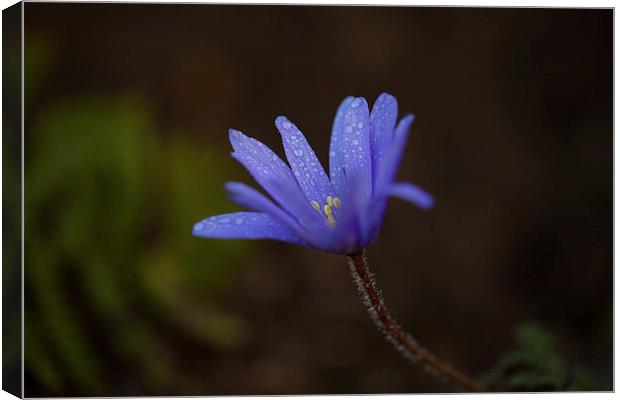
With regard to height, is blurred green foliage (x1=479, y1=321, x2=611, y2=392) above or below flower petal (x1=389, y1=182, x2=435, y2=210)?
below

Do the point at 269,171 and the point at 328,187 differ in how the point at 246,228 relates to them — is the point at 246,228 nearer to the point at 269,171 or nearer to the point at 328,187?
the point at 269,171

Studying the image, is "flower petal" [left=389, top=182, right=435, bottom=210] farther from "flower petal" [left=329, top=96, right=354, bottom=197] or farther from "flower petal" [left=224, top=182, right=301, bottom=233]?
"flower petal" [left=329, top=96, right=354, bottom=197]

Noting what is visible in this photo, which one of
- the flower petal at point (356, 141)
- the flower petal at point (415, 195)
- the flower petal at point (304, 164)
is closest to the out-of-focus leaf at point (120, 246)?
the flower petal at point (304, 164)

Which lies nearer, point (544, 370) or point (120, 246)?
point (544, 370)

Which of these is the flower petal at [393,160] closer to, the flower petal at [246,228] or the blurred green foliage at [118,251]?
the flower petal at [246,228]

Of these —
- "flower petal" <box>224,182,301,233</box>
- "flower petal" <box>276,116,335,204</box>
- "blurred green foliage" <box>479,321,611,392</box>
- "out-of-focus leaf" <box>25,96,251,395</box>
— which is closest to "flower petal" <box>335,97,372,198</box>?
"flower petal" <box>276,116,335,204</box>

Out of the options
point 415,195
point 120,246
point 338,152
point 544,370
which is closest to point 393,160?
point 415,195
